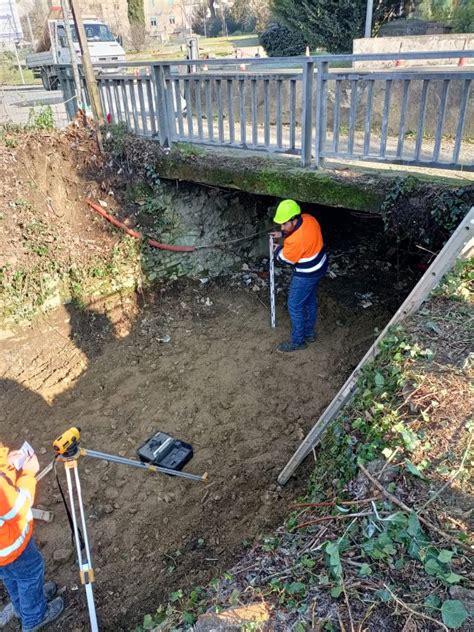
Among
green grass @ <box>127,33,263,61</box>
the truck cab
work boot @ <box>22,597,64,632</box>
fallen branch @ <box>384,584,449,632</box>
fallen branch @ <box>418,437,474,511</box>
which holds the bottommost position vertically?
work boot @ <box>22,597,64,632</box>

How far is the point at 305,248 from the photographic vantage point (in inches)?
229

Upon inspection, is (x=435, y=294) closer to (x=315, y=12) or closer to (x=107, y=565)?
(x=107, y=565)

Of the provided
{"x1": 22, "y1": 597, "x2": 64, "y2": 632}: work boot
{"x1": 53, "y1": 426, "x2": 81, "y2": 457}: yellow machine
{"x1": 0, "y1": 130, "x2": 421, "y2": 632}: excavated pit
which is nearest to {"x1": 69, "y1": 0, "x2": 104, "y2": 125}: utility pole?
{"x1": 0, "y1": 130, "x2": 421, "y2": 632}: excavated pit

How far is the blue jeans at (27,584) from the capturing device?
3320 mm

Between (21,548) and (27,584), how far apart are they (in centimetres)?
45

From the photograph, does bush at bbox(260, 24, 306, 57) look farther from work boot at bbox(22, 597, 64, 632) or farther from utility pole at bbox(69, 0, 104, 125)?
work boot at bbox(22, 597, 64, 632)

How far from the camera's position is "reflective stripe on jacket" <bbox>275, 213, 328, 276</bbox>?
18.9 feet

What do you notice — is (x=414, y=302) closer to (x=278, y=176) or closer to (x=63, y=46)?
(x=278, y=176)

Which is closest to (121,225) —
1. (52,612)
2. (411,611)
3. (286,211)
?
(286,211)

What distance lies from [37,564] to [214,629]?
181cm

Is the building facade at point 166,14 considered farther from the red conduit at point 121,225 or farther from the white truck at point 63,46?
the red conduit at point 121,225

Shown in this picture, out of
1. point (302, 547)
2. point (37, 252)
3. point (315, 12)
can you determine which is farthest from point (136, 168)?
point (315, 12)

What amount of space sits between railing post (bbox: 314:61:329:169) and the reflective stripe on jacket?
2.64 feet

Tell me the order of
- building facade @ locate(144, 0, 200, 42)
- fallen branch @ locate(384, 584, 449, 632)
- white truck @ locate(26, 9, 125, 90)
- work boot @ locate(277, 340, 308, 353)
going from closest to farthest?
fallen branch @ locate(384, 584, 449, 632) → work boot @ locate(277, 340, 308, 353) → white truck @ locate(26, 9, 125, 90) → building facade @ locate(144, 0, 200, 42)
